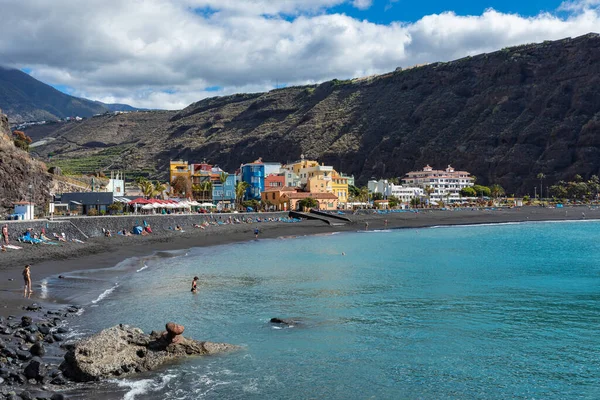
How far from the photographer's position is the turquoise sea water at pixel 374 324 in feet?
44.7

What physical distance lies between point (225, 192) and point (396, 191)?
41693 mm

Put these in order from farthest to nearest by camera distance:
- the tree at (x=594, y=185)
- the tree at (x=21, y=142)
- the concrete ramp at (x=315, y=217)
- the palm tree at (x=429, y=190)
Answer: the palm tree at (x=429, y=190), the tree at (x=594, y=185), the concrete ramp at (x=315, y=217), the tree at (x=21, y=142)

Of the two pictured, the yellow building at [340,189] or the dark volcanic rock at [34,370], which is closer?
the dark volcanic rock at [34,370]

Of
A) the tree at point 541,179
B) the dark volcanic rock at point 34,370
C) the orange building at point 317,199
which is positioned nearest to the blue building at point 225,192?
the orange building at point 317,199

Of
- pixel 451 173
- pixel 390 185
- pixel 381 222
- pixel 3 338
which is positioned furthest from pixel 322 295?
pixel 451 173

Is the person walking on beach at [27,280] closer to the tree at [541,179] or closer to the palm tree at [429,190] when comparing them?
the palm tree at [429,190]

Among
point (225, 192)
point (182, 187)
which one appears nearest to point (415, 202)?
point (225, 192)

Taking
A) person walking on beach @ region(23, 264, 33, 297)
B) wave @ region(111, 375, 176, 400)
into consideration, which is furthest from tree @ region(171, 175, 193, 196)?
wave @ region(111, 375, 176, 400)

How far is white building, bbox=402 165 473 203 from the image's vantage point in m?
122

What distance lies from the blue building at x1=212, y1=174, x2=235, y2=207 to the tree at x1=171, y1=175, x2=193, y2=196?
390cm

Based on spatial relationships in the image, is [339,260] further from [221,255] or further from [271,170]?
[271,170]

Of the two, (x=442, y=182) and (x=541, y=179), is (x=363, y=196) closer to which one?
(x=442, y=182)

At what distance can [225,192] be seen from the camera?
283 feet

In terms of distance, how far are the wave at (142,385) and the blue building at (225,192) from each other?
71.6m
